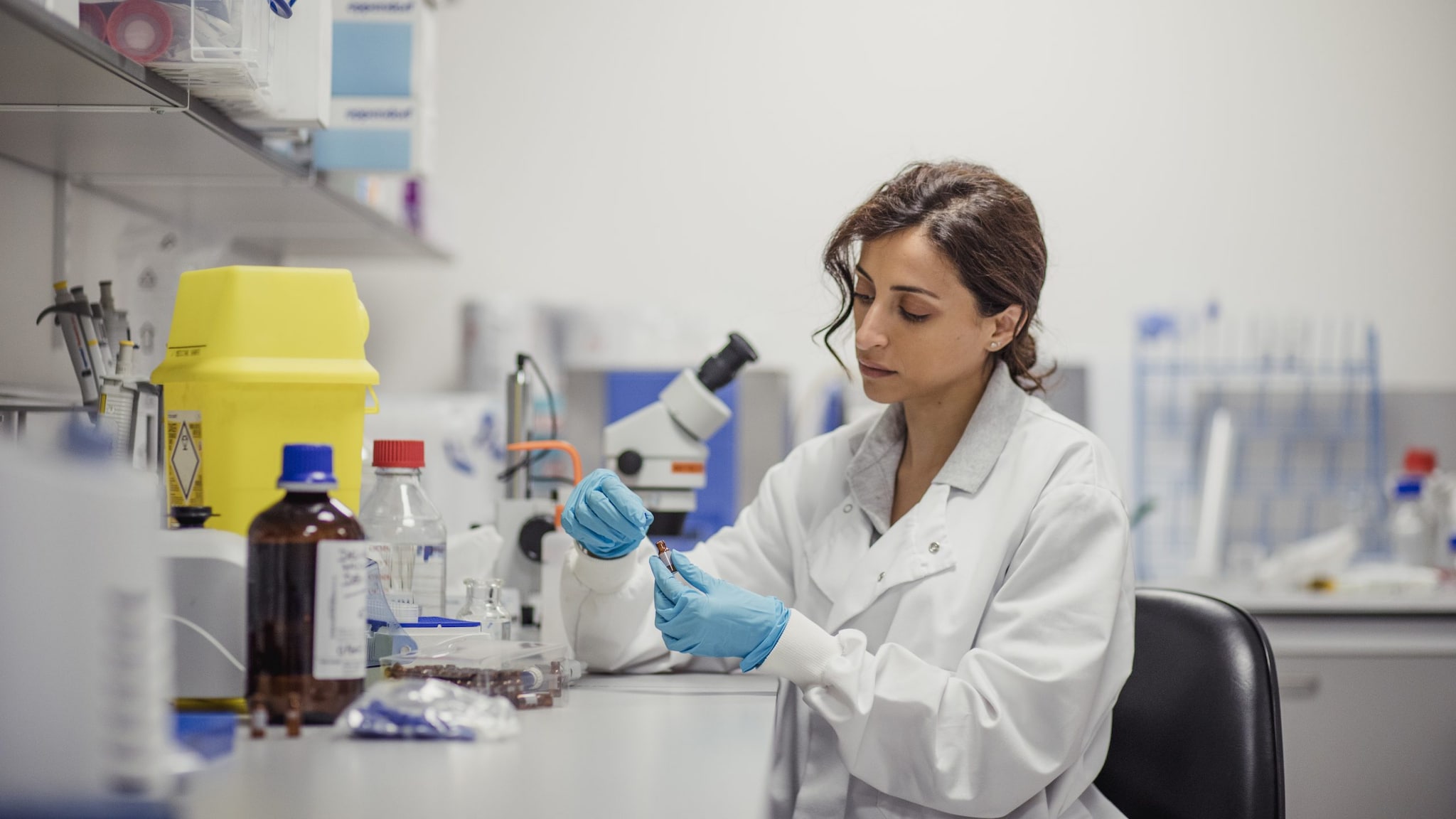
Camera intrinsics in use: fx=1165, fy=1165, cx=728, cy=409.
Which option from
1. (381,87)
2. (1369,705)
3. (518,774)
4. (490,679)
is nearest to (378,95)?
(381,87)

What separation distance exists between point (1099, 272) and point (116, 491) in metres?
2.77

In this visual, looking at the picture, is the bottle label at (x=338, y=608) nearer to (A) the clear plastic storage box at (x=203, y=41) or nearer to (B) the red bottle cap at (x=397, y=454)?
(B) the red bottle cap at (x=397, y=454)

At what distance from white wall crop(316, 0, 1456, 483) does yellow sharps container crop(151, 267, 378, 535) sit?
1.88 m

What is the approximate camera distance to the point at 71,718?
54cm

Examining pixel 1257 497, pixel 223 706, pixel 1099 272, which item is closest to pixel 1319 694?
pixel 1257 497

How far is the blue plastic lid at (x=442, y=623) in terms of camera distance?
1177 mm

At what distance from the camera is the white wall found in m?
2.98

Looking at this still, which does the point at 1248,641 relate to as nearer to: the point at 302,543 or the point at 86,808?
the point at 302,543

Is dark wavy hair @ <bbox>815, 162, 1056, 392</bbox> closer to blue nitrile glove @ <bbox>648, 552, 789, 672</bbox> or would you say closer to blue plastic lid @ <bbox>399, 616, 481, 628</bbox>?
blue nitrile glove @ <bbox>648, 552, 789, 672</bbox>

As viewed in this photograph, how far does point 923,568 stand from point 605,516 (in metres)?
0.36

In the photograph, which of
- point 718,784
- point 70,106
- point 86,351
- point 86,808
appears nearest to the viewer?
point 86,808

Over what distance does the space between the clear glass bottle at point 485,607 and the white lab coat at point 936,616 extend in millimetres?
143

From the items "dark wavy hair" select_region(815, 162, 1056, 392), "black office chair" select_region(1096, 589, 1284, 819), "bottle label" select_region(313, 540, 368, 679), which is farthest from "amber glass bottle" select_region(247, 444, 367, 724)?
"black office chair" select_region(1096, 589, 1284, 819)

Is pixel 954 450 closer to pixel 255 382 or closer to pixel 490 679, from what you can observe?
pixel 490 679
